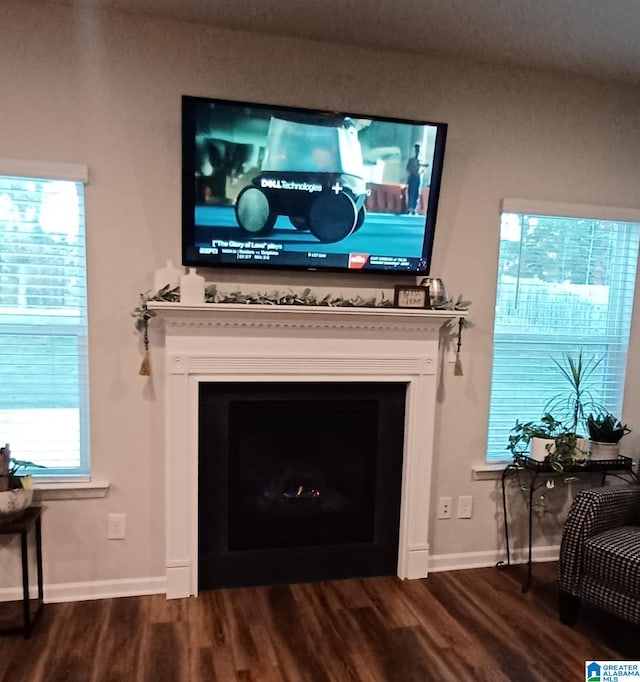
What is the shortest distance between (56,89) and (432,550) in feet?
9.50

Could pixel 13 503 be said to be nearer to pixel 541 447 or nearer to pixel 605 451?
pixel 541 447

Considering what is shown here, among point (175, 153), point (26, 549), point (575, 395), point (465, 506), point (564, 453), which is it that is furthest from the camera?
point (575, 395)

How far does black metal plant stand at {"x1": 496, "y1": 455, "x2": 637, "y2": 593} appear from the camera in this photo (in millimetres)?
2910

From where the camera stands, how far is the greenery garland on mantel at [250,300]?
8.43ft

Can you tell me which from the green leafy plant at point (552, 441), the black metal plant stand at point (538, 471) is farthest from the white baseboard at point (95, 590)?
the green leafy plant at point (552, 441)

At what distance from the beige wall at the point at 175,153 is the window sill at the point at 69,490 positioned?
5 centimetres

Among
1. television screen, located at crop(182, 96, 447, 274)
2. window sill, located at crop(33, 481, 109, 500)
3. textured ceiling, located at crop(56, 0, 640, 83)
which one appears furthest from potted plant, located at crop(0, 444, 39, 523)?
textured ceiling, located at crop(56, 0, 640, 83)

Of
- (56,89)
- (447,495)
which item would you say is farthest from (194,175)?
(447,495)

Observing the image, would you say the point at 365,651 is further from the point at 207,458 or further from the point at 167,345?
the point at 167,345

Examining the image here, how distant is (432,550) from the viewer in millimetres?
3084

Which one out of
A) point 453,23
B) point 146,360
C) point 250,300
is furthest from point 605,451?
point 146,360

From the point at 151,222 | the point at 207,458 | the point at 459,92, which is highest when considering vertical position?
the point at 459,92

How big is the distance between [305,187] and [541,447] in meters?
1.77

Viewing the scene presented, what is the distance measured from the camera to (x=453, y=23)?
2.41 metres
